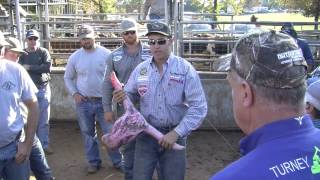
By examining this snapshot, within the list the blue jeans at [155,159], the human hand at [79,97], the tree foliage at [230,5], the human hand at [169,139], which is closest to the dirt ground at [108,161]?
the human hand at [79,97]

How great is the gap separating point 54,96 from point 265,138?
816cm

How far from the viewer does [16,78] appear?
142 inches

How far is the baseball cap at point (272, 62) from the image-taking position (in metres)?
1.47

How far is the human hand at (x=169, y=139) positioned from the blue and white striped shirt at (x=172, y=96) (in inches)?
3.4

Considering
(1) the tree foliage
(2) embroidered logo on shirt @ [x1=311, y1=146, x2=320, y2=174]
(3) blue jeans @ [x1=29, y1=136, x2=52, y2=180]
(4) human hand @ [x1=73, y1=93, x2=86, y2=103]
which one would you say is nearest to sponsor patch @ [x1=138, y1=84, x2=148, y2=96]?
(3) blue jeans @ [x1=29, y1=136, x2=52, y2=180]

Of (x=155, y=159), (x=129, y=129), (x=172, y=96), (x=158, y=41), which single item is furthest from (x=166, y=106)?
(x=158, y=41)

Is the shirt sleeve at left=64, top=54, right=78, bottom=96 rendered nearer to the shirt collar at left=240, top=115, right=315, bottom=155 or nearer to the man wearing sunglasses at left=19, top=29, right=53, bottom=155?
the man wearing sunglasses at left=19, top=29, right=53, bottom=155

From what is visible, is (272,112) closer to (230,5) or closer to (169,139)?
(169,139)

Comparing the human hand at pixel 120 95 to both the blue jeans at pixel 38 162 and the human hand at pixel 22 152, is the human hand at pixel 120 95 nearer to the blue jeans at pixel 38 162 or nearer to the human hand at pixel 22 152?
the human hand at pixel 22 152

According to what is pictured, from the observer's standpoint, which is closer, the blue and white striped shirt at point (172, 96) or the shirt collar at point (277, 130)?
the shirt collar at point (277, 130)

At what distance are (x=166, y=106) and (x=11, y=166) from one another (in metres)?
1.34

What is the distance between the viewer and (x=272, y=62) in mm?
1465

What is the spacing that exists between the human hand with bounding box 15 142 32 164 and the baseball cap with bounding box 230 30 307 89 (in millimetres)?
2606

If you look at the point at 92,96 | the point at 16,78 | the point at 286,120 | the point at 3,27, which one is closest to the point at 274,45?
the point at 286,120
